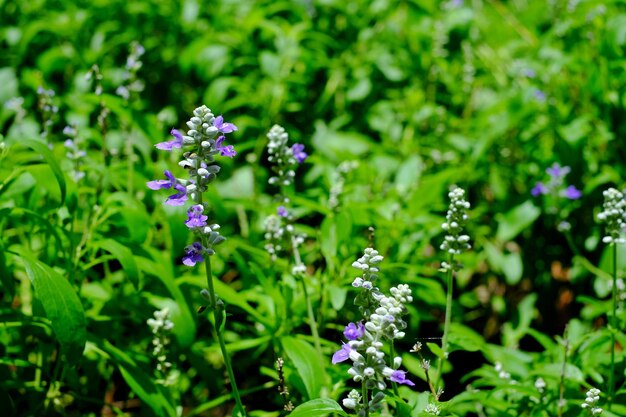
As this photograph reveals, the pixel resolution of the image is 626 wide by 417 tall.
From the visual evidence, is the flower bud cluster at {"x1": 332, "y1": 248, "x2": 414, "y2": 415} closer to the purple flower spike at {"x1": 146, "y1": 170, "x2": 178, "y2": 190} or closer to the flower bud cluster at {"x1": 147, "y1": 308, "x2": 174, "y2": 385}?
the purple flower spike at {"x1": 146, "y1": 170, "x2": 178, "y2": 190}

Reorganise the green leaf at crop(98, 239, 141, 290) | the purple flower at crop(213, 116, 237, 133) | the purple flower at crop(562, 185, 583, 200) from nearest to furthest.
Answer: the purple flower at crop(213, 116, 237, 133) → the green leaf at crop(98, 239, 141, 290) → the purple flower at crop(562, 185, 583, 200)

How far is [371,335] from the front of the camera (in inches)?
85.6

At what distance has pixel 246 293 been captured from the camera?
3.43 metres

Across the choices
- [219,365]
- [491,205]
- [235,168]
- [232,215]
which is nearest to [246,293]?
[219,365]

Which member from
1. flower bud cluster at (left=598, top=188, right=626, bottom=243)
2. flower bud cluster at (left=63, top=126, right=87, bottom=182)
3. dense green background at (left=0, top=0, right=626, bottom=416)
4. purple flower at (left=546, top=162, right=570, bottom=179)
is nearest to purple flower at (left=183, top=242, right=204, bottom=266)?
dense green background at (left=0, top=0, right=626, bottom=416)

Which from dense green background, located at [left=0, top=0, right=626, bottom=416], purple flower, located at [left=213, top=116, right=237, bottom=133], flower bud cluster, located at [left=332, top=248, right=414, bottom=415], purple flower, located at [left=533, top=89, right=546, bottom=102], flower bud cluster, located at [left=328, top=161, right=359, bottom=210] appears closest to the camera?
flower bud cluster, located at [left=332, top=248, right=414, bottom=415]

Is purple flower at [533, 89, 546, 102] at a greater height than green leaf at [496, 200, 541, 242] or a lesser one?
greater

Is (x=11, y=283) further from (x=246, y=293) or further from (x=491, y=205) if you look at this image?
(x=491, y=205)

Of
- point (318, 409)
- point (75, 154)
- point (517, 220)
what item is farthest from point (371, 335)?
point (517, 220)

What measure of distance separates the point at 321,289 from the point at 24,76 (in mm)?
3240

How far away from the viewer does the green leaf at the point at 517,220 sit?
4.53 m

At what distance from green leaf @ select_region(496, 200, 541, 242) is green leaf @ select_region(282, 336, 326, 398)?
2.02 m

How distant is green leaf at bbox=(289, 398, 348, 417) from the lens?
2219 millimetres

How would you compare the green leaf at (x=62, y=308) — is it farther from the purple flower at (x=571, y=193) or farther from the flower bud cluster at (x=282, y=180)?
the purple flower at (x=571, y=193)
